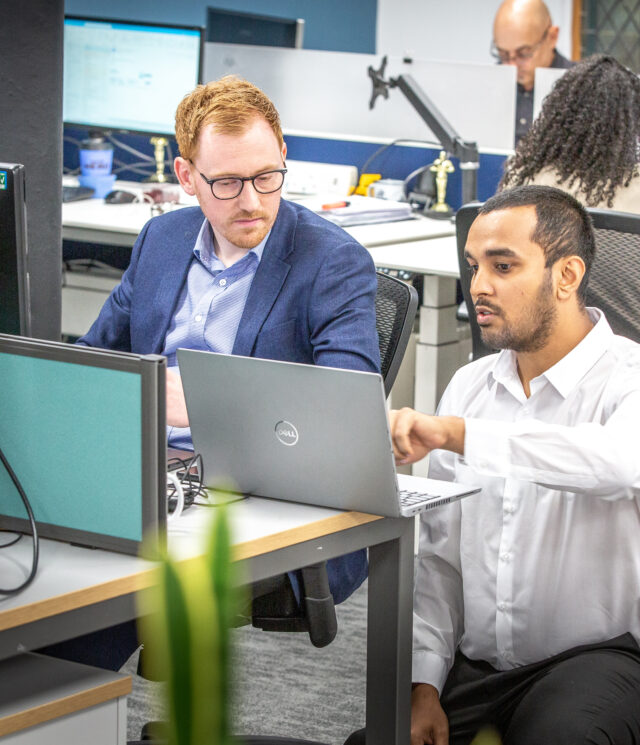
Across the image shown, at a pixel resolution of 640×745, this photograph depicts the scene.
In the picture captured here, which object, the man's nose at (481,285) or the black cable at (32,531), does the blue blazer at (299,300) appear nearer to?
the man's nose at (481,285)

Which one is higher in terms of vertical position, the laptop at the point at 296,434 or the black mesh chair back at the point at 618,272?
the black mesh chair back at the point at 618,272

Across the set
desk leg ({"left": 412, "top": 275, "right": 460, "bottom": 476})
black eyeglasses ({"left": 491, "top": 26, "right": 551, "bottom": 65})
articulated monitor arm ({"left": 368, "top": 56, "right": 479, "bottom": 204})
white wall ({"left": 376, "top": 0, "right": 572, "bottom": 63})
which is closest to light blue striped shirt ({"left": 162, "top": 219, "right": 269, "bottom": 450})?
desk leg ({"left": 412, "top": 275, "right": 460, "bottom": 476})

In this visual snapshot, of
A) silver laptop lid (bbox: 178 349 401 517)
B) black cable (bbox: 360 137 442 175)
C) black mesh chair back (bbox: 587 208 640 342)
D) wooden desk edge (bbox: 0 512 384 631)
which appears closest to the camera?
wooden desk edge (bbox: 0 512 384 631)

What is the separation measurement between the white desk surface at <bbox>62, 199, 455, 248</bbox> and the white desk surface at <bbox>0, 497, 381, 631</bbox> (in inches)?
75.2

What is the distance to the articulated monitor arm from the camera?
3.48 m

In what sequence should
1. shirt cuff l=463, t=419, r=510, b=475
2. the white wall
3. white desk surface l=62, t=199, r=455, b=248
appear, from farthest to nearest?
the white wall < white desk surface l=62, t=199, r=455, b=248 < shirt cuff l=463, t=419, r=510, b=475

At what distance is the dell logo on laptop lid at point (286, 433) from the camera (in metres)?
1.28

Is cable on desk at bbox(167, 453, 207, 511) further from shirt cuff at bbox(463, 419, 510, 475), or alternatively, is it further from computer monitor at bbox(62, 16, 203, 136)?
computer monitor at bbox(62, 16, 203, 136)

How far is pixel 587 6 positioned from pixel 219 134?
6.12m

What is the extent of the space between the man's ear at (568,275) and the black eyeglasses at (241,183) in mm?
423

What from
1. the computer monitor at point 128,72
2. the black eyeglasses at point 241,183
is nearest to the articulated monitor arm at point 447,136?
the computer monitor at point 128,72

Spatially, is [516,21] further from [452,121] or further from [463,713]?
[463,713]

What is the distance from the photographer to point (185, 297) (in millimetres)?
1791

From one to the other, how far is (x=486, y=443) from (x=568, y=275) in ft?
0.98
